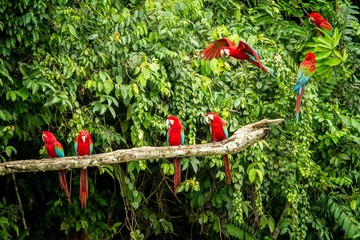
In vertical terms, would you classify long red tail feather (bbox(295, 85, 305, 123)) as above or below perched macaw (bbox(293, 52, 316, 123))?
below

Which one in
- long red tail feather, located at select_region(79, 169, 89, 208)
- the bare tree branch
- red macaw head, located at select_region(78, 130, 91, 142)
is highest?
the bare tree branch

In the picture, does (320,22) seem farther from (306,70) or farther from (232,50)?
(232,50)

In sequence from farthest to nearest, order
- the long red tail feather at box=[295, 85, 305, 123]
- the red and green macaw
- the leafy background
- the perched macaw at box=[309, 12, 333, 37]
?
the perched macaw at box=[309, 12, 333, 37] < the long red tail feather at box=[295, 85, 305, 123] < the leafy background < the red and green macaw

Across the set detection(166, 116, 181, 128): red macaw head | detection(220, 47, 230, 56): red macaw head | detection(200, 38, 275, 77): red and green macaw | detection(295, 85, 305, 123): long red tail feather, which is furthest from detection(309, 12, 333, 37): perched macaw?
detection(166, 116, 181, 128): red macaw head

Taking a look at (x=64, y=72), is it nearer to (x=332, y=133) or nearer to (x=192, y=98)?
(x=192, y=98)

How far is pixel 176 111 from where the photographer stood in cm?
510

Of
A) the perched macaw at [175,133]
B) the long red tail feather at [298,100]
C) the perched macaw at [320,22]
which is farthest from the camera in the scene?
the perched macaw at [320,22]

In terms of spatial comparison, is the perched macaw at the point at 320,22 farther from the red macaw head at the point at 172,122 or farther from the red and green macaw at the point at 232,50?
the red macaw head at the point at 172,122

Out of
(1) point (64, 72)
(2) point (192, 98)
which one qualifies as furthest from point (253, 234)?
(1) point (64, 72)

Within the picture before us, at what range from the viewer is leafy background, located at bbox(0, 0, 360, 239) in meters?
4.74

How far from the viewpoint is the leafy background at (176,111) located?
15.6 ft

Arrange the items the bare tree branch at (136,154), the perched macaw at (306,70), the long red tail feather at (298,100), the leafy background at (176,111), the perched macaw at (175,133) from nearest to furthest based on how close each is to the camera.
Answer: the bare tree branch at (136,154), the perched macaw at (175,133), the leafy background at (176,111), the perched macaw at (306,70), the long red tail feather at (298,100)

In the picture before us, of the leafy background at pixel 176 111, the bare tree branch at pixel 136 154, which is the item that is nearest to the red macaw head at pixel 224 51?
the leafy background at pixel 176 111

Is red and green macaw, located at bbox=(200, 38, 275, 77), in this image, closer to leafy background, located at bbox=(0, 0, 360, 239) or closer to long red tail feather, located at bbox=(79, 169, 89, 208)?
leafy background, located at bbox=(0, 0, 360, 239)
